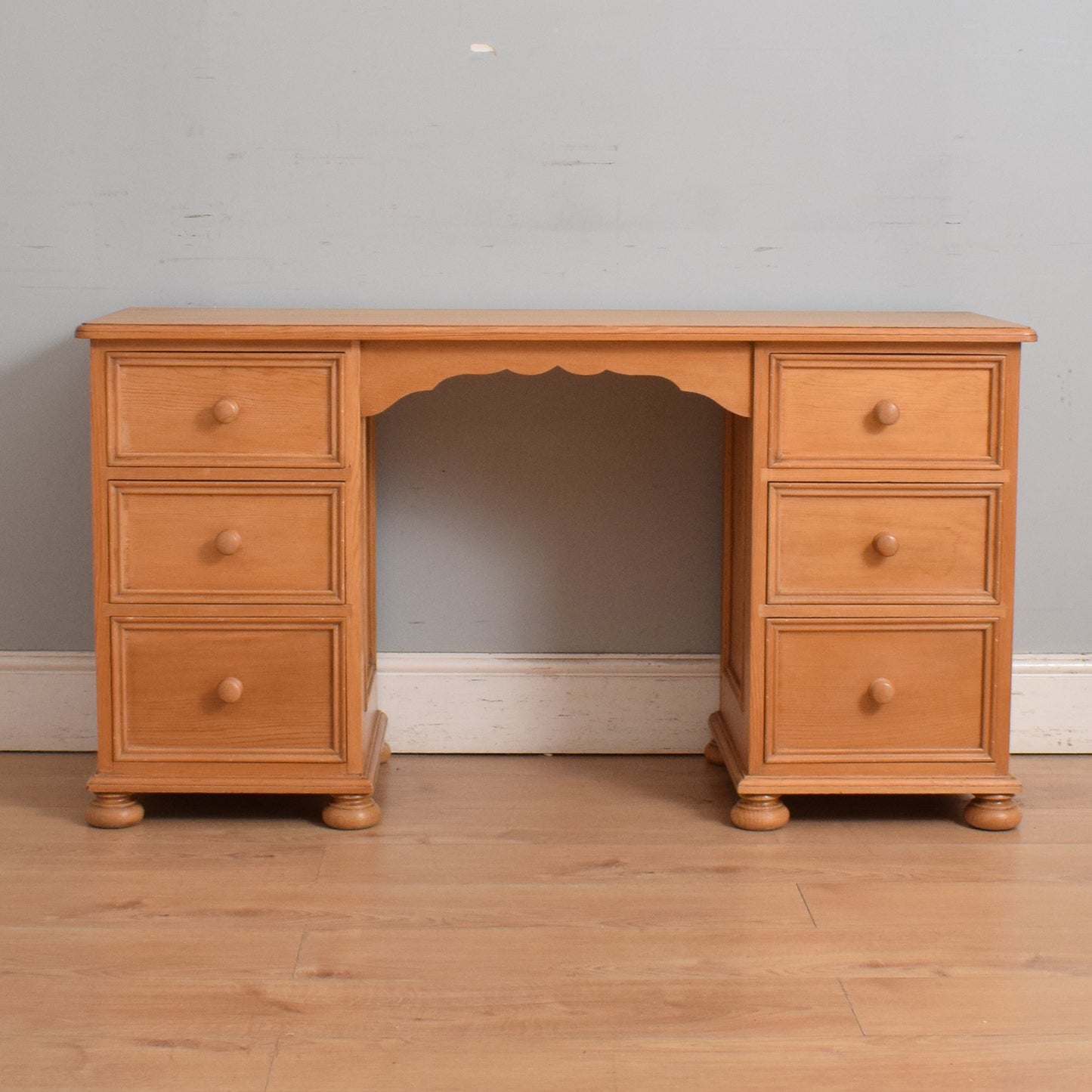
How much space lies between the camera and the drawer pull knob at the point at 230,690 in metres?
2.19

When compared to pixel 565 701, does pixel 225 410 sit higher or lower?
higher

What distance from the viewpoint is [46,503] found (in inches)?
102

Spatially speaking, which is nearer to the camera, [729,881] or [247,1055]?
[247,1055]

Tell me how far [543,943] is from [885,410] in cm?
100

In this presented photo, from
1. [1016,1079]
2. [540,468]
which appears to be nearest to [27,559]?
[540,468]

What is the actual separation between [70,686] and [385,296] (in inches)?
38.7

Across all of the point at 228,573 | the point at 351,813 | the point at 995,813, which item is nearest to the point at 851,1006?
the point at 995,813

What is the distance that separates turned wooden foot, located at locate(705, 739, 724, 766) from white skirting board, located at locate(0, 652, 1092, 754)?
0.12 m

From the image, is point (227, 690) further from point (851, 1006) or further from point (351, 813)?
point (851, 1006)

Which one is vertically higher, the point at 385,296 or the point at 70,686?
the point at 385,296

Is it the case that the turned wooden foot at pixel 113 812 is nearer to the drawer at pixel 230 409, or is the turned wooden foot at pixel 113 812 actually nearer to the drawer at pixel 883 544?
the drawer at pixel 230 409

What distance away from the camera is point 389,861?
2.09 metres

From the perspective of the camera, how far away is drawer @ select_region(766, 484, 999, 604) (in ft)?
7.20

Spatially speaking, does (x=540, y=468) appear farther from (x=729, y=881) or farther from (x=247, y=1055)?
(x=247, y=1055)
